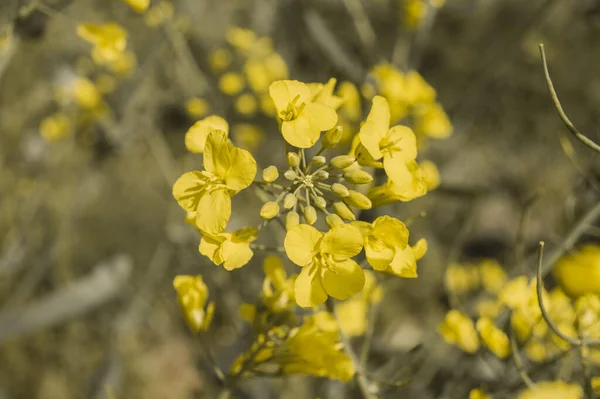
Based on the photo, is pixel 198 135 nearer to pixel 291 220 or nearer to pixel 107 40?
pixel 291 220

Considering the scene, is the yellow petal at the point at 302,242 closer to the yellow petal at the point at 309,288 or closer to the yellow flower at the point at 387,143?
the yellow petal at the point at 309,288

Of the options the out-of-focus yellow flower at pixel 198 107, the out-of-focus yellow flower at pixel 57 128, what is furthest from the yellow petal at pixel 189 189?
the out-of-focus yellow flower at pixel 57 128

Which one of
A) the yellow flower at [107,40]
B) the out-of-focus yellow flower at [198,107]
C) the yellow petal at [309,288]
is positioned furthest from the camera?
the out-of-focus yellow flower at [198,107]

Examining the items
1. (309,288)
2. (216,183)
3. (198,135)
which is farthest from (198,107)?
(309,288)

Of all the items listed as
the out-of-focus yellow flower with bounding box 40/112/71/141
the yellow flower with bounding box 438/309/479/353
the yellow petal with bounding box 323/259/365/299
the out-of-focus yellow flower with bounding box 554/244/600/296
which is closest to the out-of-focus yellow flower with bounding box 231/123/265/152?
the out-of-focus yellow flower with bounding box 40/112/71/141

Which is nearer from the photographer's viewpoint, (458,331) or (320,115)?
(320,115)

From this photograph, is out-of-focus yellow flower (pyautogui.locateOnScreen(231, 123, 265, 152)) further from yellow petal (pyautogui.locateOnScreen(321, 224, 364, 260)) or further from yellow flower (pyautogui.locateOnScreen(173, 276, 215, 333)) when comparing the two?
yellow petal (pyautogui.locateOnScreen(321, 224, 364, 260))
